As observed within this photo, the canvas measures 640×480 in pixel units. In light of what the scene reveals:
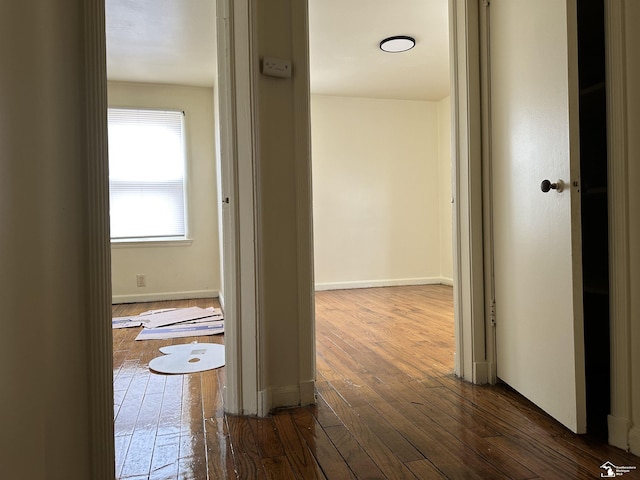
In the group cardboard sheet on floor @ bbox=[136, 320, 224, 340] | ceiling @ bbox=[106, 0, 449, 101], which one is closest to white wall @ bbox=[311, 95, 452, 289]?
ceiling @ bbox=[106, 0, 449, 101]

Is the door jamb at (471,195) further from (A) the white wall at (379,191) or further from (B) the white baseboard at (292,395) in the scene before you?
(A) the white wall at (379,191)

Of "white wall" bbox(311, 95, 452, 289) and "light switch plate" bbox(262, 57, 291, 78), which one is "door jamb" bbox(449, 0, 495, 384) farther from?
"white wall" bbox(311, 95, 452, 289)

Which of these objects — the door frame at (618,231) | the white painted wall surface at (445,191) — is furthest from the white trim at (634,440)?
the white painted wall surface at (445,191)

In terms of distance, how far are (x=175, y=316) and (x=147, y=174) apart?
1.85 meters

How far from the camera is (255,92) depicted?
1.81 meters

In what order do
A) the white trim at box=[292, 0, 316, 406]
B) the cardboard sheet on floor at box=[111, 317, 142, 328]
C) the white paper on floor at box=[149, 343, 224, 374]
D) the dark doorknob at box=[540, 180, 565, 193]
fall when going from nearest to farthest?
the dark doorknob at box=[540, 180, 565, 193] → the white trim at box=[292, 0, 316, 406] → the white paper on floor at box=[149, 343, 224, 374] → the cardboard sheet on floor at box=[111, 317, 142, 328]

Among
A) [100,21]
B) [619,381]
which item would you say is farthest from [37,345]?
[619,381]

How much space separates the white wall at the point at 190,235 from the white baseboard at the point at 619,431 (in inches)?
168

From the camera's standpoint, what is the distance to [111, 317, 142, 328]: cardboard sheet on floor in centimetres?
374

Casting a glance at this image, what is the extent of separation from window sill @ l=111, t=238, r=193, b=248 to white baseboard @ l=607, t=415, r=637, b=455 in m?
4.49

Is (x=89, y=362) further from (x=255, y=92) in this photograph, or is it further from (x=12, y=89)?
(x=255, y=92)

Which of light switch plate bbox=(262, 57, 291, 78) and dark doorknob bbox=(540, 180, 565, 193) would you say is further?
light switch plate bbox=(262, 57, 291, 78)

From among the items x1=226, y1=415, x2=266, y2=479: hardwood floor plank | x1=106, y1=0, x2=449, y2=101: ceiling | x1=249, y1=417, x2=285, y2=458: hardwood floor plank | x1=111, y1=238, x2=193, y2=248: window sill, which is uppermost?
x1=106, y1=0, x2=449, y2=101: ceiling

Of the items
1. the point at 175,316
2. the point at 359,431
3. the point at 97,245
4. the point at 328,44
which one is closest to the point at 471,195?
the point at 359,431
